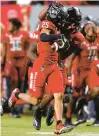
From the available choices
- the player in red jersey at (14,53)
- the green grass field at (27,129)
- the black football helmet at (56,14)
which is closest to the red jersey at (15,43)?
the player in red jersey at (14,53)

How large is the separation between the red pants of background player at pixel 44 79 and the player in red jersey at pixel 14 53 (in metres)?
3.82

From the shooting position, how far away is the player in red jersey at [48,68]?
8.77 meters

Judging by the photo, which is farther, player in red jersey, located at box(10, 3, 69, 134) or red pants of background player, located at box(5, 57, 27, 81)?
red pants of background player, located at box(5, 57, 27, 81)

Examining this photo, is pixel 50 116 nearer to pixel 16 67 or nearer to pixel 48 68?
pixel 48 68

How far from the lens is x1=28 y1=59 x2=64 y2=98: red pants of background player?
8.92 metres

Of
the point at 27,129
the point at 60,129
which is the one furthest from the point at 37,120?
the point at 60,129

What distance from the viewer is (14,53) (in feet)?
43.0

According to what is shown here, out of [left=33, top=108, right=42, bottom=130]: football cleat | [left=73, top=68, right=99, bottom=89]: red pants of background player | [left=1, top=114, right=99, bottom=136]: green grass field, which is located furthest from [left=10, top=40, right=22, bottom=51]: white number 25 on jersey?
[left=33, top=108, right=42, bottom=130]: football cleat

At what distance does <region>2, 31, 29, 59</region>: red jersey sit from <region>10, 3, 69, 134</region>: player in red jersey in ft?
12.6

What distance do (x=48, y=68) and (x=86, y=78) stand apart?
7.41 ft

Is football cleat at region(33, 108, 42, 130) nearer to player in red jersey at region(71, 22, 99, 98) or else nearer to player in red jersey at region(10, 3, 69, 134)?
player in red jersey at region(10, 3, 69, 134)

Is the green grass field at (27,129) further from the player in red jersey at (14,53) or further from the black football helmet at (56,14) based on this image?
the black football helmet at (56,14)

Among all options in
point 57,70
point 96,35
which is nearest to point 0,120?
point 96,35

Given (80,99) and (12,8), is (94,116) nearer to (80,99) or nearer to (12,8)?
A: (80,99)
